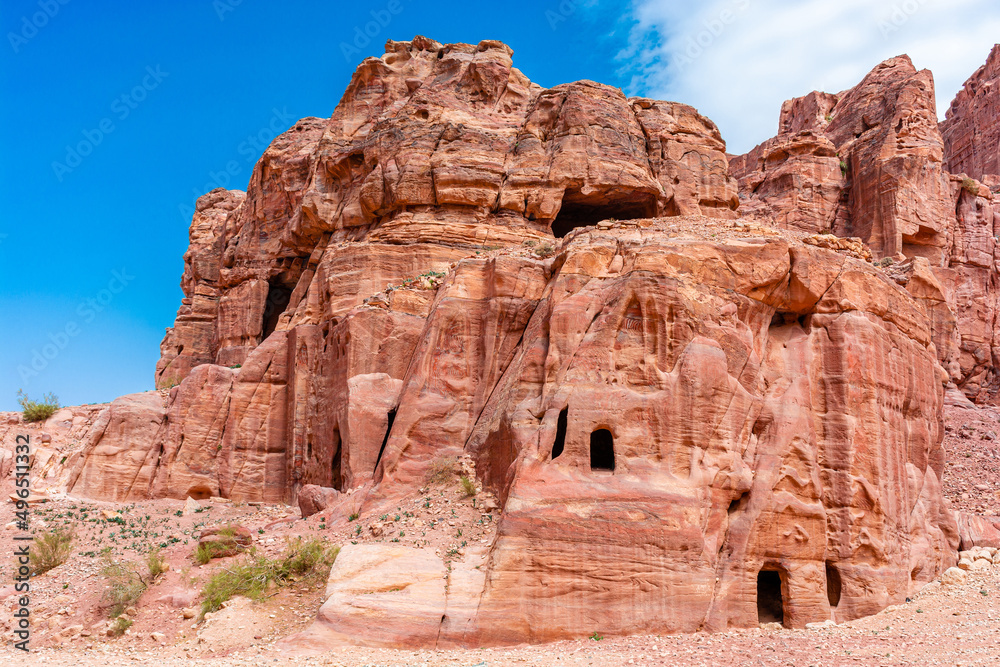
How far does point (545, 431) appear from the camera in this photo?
19469mm

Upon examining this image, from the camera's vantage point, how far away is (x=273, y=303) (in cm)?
4372

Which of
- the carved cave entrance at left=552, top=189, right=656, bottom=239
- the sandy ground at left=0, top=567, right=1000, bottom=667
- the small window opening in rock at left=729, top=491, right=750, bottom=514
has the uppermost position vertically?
the carved cave entrance at left=552, top=189, right=656, bottom=239

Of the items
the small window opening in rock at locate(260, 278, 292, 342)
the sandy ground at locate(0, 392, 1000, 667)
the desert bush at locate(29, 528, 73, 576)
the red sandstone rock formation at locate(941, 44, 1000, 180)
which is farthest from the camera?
the red sandstone rock formation at locate(941, 44, 1000, 180)

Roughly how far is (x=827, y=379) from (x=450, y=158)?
1869 centimetres

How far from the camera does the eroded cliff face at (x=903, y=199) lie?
157 ft

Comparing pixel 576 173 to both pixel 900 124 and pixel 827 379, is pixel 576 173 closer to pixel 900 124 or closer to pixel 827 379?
pixel 827 379

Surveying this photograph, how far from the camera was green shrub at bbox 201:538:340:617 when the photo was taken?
19.5m

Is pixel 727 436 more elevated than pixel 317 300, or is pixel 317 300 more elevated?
pixel 317 300

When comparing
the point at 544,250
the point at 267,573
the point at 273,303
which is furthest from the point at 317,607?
the point at 273,303

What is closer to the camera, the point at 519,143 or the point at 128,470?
the point at 128,470

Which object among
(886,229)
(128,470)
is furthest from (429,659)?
(886,229)

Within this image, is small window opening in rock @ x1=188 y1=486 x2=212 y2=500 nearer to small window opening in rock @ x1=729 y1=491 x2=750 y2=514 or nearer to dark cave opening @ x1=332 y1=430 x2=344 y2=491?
dark cave opening @ x1=332 y1=430 x2=344 y2=491

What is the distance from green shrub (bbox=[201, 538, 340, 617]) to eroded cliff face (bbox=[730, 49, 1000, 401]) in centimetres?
3588

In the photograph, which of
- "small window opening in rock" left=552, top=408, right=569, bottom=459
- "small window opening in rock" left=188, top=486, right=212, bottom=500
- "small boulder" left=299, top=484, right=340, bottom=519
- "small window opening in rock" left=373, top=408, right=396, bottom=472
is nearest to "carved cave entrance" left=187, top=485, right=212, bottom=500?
"small window opening in rock" left=188, top=486, right=212, bottom=500
